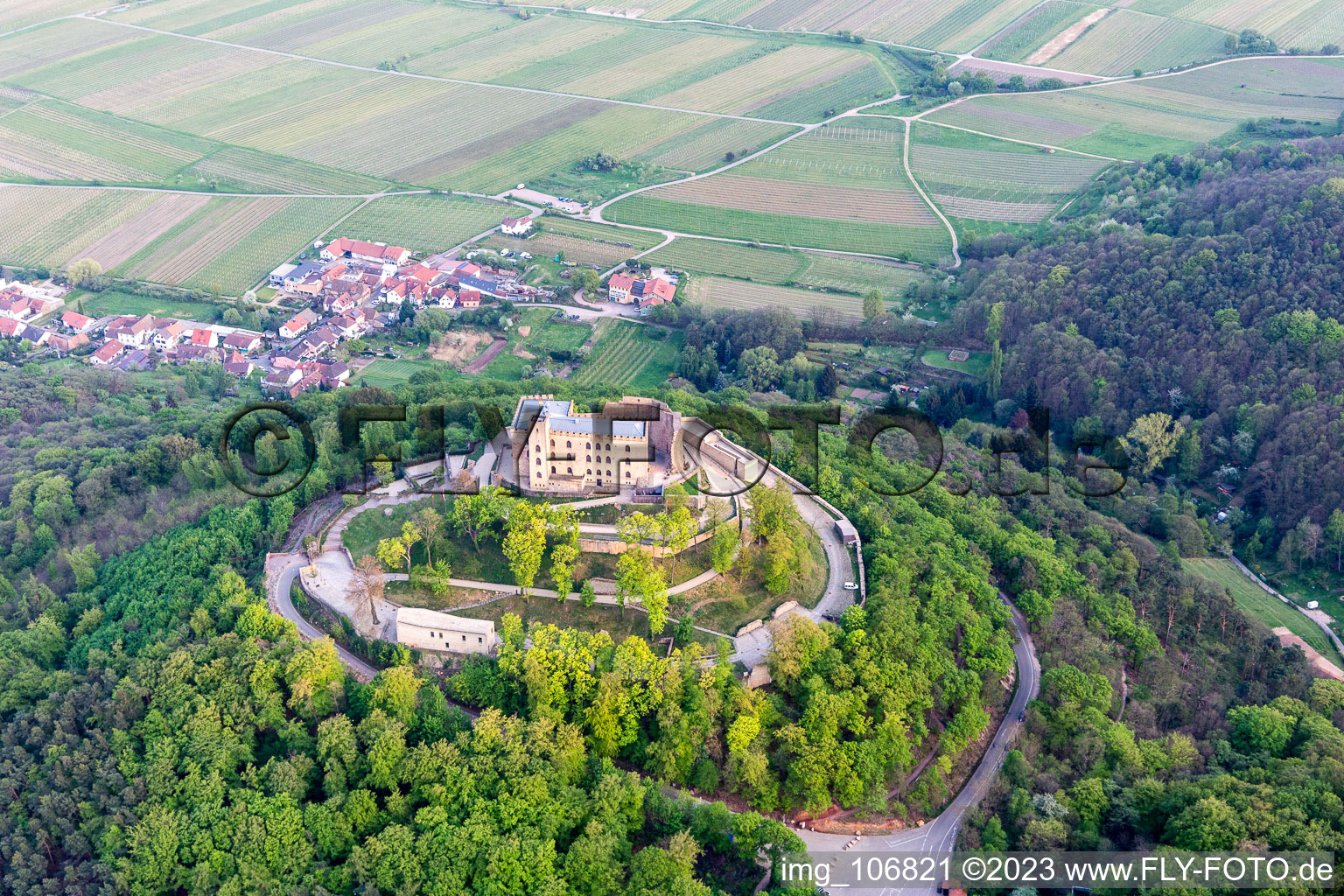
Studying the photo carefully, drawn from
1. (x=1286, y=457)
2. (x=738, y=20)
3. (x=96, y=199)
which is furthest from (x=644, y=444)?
(x=738, y=20)

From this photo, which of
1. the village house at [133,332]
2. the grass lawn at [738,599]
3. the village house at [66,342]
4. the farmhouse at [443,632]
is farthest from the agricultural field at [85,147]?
the grass lawn at [738,599]

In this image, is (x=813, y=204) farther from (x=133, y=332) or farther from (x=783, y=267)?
(x=133, y=332)

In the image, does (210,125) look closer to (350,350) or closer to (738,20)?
(350,350)

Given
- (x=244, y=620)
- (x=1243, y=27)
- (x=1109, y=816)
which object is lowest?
(x=1109, y=816)

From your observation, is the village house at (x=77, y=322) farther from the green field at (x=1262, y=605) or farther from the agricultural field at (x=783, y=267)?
the green field at (x=1262, y=605)

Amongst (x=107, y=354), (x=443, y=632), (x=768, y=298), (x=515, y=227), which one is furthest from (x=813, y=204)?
(x=443, y=632)

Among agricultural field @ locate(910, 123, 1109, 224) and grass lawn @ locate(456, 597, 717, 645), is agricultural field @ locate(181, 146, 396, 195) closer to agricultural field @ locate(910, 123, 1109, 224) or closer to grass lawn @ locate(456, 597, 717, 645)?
agricultural field @ locate(910, 123, 1109, 224)
